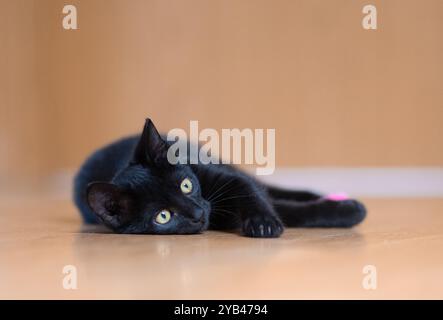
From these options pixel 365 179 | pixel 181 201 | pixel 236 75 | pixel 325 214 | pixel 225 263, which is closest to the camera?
pixel 225 263

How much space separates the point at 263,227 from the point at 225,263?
37cm

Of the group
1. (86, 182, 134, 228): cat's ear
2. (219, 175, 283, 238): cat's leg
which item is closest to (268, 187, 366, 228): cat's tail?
(219, 175, 283, 238): cat's leg

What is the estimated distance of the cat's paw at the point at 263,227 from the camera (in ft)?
5.26

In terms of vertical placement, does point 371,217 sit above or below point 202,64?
below

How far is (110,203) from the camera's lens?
1.62 m

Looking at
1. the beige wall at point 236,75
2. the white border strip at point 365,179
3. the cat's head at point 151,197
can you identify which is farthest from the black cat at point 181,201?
the beige wall at point 236,75

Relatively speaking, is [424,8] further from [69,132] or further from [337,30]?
[69,132]

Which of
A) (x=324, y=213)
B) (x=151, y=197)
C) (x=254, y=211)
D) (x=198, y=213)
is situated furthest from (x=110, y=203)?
(x=324, y=213)

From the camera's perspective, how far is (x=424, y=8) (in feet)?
13.4

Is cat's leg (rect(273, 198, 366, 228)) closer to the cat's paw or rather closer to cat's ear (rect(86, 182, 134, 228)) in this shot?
the cat's paw

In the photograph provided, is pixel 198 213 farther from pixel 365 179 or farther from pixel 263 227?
pixel 365 179

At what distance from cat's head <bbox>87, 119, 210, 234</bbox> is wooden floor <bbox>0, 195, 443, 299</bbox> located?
0.04 m
